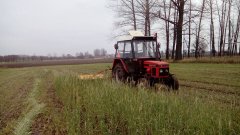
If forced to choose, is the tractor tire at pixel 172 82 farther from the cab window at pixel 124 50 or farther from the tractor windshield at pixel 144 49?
the cab window at pixel 124 50

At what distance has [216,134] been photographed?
182 inches

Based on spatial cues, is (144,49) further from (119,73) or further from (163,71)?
(119,73)

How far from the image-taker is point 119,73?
12.6m

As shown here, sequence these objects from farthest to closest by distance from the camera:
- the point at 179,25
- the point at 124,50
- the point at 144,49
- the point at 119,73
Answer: the point at 179,25 < the point at 119,73 < the point at 124,50 < the point at 144,49

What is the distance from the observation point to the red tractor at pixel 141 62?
1066 centimetres

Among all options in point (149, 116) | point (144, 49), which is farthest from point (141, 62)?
point (149, 116)

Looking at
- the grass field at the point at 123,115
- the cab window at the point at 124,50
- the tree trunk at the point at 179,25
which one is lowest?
the grass field at the point at 123,115

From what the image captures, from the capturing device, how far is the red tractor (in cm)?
1066

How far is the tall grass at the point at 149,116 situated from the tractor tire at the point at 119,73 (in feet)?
15.1

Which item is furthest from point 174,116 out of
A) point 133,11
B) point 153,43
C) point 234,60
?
point 133,11

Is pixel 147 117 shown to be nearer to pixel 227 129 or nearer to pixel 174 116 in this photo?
pixel 174 116

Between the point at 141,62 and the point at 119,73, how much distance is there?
1479mm

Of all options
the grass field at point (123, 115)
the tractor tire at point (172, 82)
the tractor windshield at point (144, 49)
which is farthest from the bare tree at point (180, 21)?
the grass field at point (123, 115)

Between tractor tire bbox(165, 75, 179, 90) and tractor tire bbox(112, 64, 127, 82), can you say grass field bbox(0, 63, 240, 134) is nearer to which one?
tractor tire bbox(165, 75, 179, 90)
